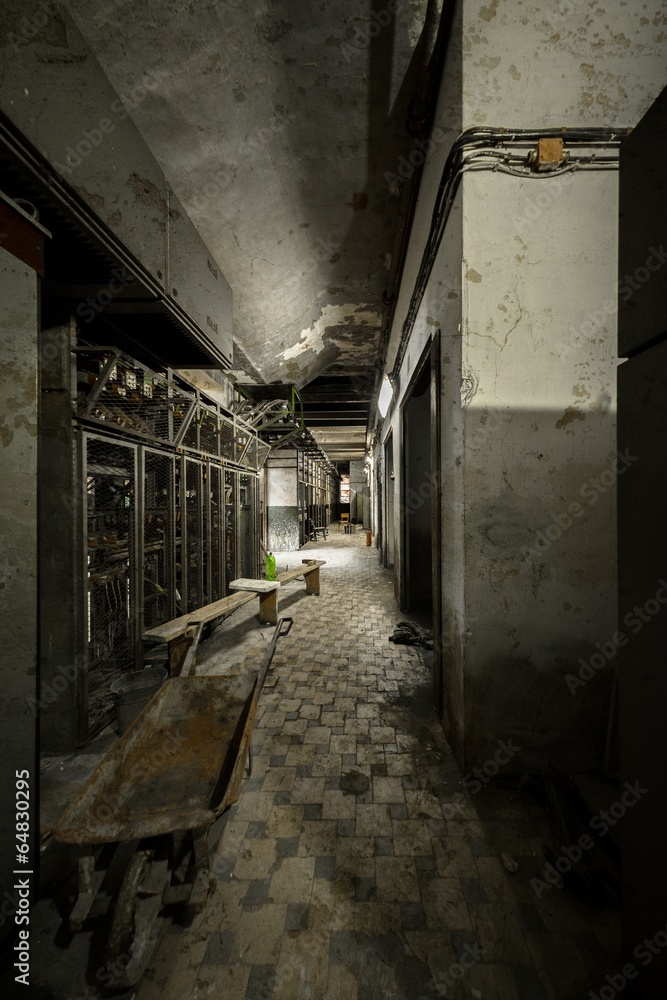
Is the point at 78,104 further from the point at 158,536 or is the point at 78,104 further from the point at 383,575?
the point at 383,575

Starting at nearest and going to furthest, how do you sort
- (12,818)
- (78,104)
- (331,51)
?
1. (12,818)
2. (78,104)
3. (331,51)

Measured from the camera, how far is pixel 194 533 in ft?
17.9

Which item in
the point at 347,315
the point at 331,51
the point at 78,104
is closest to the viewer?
the point at 78,104

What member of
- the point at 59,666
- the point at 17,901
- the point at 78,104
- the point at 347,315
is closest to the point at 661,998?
the point at 17,901

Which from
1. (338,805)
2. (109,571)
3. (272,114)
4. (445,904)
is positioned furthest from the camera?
(109,571)

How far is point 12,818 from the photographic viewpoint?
1500 millimetres

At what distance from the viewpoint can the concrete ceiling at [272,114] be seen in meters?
2.49

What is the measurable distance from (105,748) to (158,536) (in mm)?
2389

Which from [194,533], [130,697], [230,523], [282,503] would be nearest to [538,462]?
[130,697]

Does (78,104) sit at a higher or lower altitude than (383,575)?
higher

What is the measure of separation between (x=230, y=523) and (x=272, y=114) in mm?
5565

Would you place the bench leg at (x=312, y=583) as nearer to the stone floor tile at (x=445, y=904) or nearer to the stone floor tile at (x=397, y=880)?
the stone floor tile at (x=397, y=880)

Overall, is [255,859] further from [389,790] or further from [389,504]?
[389,504]

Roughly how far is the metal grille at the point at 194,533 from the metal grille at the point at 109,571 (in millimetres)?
1124
